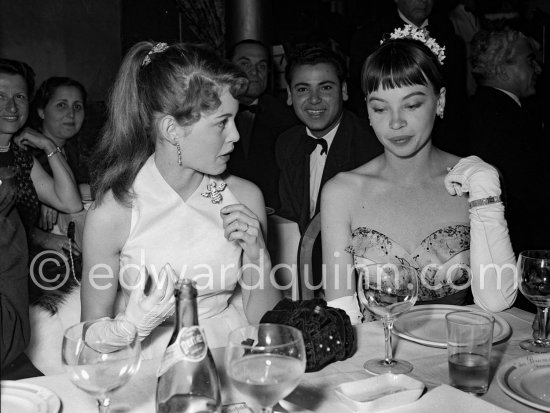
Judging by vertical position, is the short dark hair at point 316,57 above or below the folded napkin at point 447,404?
above

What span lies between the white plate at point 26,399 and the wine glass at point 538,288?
1.08 meters

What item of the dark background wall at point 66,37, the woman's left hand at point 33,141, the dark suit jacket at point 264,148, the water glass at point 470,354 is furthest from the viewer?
the dark background wall at point 66,37

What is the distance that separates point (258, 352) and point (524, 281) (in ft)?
2.82

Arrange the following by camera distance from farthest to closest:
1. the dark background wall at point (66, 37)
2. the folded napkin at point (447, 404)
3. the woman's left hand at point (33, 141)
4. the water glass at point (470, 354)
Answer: the dark background wall at point (66, 37) < the woman's left hand at point (33, 141) < the water glass at point (470, 354) < the folded napkin at point (447, 404)

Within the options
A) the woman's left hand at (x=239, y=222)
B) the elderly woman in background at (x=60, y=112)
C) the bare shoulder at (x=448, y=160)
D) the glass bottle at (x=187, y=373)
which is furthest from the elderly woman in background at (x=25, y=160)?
the glass bottle at (x=187, y=373)

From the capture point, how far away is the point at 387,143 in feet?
7.29

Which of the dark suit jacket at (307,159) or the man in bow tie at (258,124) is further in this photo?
the man in bow tie at (258,124)

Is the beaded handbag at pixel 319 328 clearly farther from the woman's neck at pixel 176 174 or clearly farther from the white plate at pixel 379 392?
the woman's neck at pixel 176 174

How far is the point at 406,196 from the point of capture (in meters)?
2.34

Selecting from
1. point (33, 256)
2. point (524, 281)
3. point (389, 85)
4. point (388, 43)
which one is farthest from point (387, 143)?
point (33, 256)

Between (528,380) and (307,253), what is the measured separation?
62.7 inches

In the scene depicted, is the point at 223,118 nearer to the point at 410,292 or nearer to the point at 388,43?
the point at 388,43

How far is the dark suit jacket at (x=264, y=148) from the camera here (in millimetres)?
4379

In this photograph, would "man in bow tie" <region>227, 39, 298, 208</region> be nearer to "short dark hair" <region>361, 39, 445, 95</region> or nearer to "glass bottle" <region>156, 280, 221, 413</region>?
"short dark hair" <region>361, 39, 445, 95</region>
